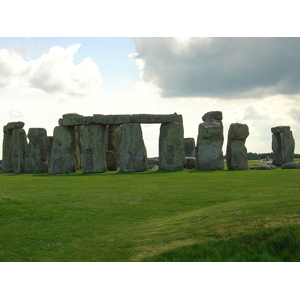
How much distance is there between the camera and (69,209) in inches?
559

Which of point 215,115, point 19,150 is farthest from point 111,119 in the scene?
point 19,150

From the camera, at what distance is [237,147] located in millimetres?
28266

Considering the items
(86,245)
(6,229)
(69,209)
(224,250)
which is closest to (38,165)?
(69,209)

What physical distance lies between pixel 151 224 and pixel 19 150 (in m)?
22.6

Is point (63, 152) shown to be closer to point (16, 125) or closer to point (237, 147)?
point (16, 125)

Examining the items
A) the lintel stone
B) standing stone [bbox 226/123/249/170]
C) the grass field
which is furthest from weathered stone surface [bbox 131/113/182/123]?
the grass field

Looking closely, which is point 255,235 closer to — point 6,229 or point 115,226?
point 115,226

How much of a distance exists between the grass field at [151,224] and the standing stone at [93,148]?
9.64 meters

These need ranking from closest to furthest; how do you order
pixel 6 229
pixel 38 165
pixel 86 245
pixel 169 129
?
pixel 86 245, pixel 6 229, pixel 169 129, pixel 38 165

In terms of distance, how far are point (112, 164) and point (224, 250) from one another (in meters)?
23.5

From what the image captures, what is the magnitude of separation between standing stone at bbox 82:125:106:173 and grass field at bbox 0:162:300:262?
964cm

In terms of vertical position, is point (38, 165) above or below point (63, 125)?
below

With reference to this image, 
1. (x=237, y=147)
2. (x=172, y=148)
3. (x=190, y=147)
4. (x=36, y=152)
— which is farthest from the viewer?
(x=190, y=147)

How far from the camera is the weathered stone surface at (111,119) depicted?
28.5 metres
